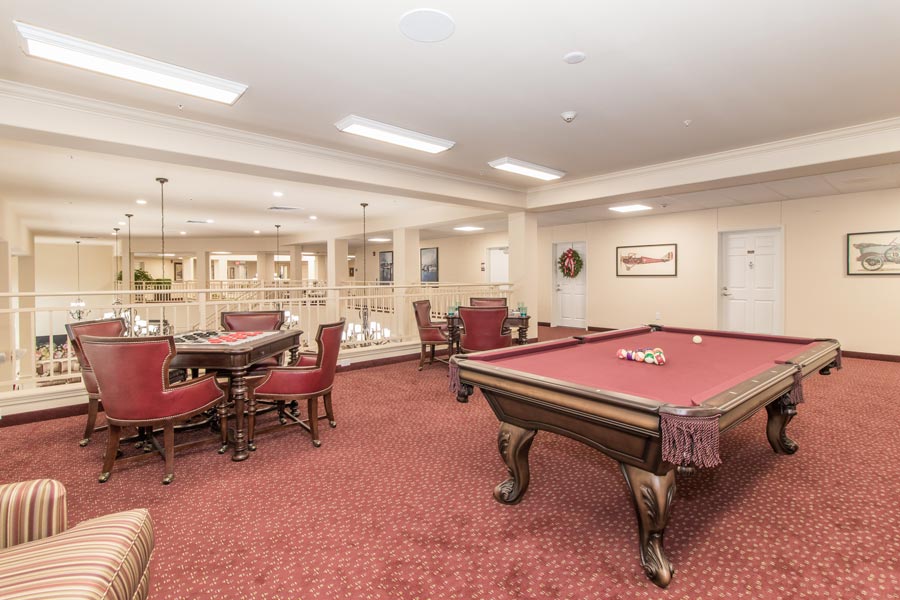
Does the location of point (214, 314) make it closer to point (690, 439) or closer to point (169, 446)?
point (169, 446)

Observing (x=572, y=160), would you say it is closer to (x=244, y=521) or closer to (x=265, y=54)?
(x=265, y=54)

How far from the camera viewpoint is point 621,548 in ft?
6.91

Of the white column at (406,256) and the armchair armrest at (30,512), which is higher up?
the white column at (406,256)

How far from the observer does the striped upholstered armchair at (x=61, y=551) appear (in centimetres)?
118

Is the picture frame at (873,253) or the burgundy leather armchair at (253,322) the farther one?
the picture frame at (873,253)

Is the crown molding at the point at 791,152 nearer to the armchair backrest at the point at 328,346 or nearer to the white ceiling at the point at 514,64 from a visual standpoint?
the white ceiling at the point at 514,64

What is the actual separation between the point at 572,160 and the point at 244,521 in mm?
5115

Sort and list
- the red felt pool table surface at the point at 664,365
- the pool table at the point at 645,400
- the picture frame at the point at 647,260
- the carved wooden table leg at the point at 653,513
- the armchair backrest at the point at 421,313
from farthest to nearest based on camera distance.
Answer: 1. the picture frame at the point at 647,260
2. the armchair backrest at the point at 421,313
3. the red felt pool table surface at the point at 664,365
4. the carved wooden table leg at the point at 653,513
5. the pool table at the point at 645,400

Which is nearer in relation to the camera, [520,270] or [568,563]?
[568,563]

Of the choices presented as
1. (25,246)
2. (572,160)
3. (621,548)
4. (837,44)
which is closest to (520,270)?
(572,160)

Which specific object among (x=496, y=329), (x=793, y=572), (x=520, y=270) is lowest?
(x=793, y=572)

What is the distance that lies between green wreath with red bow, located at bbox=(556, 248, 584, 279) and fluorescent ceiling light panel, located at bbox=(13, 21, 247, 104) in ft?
26.9

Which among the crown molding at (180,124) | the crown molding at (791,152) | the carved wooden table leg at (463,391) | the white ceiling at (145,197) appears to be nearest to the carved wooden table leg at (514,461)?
the carved wooden table leg at (463,391)

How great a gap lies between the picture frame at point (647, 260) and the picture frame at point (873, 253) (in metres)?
2.60
